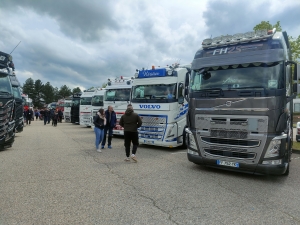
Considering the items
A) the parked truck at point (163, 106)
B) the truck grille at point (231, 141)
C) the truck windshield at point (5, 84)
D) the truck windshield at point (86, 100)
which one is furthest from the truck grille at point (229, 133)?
the truck windshield at point (86, 100)

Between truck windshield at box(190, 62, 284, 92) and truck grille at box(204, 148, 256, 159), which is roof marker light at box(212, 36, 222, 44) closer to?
truck windshield at box(190, 62, 284, 92)

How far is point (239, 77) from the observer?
6.53 m

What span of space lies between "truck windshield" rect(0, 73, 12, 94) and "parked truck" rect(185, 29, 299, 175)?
665cm

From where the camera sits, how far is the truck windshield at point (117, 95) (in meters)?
14.3

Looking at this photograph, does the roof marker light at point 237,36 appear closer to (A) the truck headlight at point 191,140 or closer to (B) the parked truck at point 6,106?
(A) the truck headlight at point 191,140

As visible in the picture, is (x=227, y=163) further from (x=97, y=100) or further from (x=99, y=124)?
(x=97, y=100)

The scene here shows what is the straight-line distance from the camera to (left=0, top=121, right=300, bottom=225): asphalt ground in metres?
4.02

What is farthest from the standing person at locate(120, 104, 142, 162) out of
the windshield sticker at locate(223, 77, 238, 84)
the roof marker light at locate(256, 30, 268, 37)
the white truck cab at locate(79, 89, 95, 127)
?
the white truck cab at locate(79, 89, 95, 127)

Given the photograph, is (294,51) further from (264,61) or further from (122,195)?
(122,195)

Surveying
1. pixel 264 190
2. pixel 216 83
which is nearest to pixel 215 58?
pixel 216 83

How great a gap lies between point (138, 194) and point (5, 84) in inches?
283

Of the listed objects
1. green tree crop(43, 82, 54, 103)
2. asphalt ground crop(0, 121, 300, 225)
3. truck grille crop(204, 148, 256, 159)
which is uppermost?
green tree crop(43, 82, 54, 103)

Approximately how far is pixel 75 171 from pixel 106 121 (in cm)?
421

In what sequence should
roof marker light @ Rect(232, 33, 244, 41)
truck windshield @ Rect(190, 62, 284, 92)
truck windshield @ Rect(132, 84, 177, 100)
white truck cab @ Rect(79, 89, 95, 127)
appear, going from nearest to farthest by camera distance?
truck windshield @ Rect(190, 62, 284, 92)
roof marker light @ Rect(232, 33, 244, 41)
truck windshield @ Rect(132, 84, 177, 100)
white truck cab @ Rect(79, 89, 95, 127)
